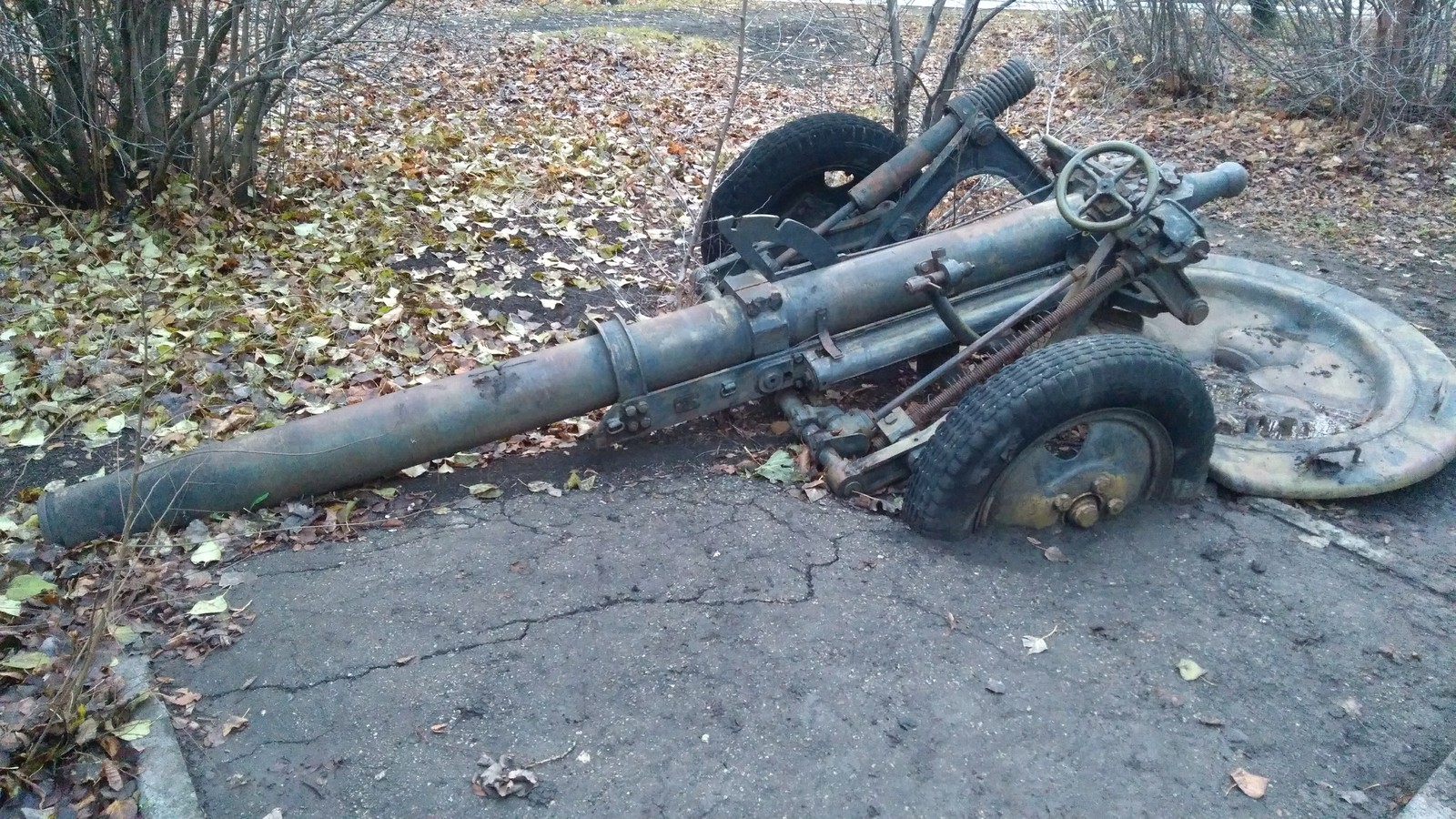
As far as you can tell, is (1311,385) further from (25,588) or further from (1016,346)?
(25,588)

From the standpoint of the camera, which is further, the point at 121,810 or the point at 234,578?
the point at 234,578

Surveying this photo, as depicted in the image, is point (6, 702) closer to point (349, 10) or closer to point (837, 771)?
point (837, 771)

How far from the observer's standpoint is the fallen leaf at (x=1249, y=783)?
2945mm

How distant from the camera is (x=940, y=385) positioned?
4.77 meters

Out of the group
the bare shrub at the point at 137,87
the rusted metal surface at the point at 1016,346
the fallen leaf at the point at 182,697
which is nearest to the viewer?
the fallen leaf at the point at 182,697

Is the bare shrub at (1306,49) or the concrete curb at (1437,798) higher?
the bare shrub at (1306,49)

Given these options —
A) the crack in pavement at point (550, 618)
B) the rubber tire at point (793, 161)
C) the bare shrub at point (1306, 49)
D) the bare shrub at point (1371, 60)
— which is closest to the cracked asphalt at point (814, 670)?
the crack in pavement at point (550, 618)

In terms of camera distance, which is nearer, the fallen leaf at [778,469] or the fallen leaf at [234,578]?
the fallen leaf at [234,578]

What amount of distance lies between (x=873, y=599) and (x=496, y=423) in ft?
5.26

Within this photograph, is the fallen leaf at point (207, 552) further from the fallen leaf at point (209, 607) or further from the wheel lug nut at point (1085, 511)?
the wheel lug nut at point (1085, 511)

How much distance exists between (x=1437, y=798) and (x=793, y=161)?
3.85 m

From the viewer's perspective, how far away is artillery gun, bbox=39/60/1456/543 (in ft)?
12.5

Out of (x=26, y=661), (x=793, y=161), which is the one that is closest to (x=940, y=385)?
(x=793, y=161)

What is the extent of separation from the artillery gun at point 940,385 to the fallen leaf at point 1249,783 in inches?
45.3
